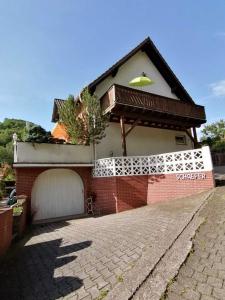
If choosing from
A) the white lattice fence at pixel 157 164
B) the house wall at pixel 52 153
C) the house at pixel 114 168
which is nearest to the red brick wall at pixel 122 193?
the house at pixel 114 168

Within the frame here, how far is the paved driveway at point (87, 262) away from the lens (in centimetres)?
304

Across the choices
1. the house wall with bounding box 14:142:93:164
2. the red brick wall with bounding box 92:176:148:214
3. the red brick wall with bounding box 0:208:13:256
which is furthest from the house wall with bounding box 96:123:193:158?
the red brick wall with bounding box 0:208:13:256

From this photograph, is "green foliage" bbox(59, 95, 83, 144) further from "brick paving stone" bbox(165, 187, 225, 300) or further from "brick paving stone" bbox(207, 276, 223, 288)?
"brick paving stone" bbox(207, 276, 223, 288)

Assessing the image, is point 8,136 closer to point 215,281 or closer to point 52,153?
point 52,153

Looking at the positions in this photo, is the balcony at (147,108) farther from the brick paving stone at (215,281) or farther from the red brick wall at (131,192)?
the brick paving stone at (215,281)

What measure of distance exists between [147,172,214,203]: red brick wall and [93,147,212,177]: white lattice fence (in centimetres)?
32

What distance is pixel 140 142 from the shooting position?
45.4ft

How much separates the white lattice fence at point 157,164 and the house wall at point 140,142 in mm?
1860

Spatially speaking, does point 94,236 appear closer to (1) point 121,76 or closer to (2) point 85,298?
(2) point 85,298

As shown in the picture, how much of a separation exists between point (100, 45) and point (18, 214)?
10.2 m

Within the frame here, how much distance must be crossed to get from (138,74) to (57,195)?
10418 mm

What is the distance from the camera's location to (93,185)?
10.6m

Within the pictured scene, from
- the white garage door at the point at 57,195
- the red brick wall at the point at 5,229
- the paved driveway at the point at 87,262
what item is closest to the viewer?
the paved driveway at the point at 87,262

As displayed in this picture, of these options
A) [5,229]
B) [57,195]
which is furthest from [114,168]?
[5,229]
